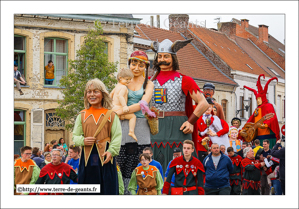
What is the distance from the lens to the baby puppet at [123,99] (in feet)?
30.9

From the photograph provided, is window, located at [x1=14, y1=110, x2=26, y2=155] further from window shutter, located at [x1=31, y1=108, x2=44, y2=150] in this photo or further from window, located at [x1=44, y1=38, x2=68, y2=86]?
window, located at [x1=44, y1=38, x2=68, y2=86]

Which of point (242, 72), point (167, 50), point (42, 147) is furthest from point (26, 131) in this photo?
point (242, 72)

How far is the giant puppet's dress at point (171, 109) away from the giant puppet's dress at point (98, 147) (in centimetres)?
169

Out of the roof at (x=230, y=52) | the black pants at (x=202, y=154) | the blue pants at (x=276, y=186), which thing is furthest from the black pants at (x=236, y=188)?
the roof at (x=230, y=52)

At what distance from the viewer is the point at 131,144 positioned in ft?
31.0

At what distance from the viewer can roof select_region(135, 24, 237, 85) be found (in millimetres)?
15441

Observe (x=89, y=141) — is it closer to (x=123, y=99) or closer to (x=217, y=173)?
(x=123, y=99)

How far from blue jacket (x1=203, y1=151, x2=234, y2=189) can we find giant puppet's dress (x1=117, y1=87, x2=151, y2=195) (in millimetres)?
1346

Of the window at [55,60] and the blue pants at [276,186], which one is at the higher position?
the window at [55,60]

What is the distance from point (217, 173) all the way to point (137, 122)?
68.2 inches

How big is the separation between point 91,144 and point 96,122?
29 cm

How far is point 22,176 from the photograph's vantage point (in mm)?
9617

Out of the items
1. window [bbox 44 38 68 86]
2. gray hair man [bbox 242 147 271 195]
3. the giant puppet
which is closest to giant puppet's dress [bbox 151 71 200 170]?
gray hair man [bbox 242 147 271 195]

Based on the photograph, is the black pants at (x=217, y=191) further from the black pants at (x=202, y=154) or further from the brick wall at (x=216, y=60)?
the brick wall at (x=216, y=60)
